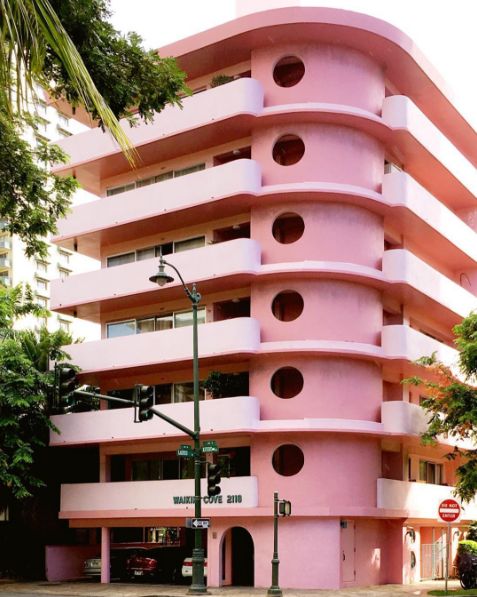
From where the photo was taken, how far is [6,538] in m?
38.8

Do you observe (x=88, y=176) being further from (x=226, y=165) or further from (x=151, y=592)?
(x=151, y=592)

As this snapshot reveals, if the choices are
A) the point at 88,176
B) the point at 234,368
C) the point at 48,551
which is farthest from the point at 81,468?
the point at 88,176

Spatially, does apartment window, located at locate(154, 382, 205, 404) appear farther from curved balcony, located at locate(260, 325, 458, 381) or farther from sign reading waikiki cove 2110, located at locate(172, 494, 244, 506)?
curved balcony, located at locate(260, 325, 458, 381)

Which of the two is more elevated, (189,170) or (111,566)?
(189,170)

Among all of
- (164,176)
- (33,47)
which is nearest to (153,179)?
(164,176)

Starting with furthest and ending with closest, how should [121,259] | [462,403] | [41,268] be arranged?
[41,268] → [121,259] → [462,403]

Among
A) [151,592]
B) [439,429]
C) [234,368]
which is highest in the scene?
[234,368]

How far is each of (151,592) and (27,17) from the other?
94.0 ft

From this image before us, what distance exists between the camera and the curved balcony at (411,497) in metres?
34.1

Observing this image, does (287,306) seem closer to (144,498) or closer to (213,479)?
(144,498)

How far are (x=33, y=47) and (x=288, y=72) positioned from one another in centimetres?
3270

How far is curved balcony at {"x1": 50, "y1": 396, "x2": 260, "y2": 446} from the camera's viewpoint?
3319cm

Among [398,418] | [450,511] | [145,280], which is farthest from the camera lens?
[145,280]

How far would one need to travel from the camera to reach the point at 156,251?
128ft
